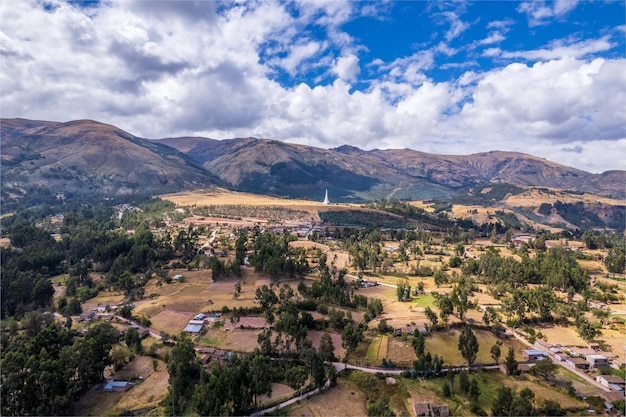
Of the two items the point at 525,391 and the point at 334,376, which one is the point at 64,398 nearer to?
the point at 334,376

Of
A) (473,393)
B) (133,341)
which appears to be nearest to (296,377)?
(473,393)

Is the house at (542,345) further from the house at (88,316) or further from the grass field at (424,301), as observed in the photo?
the house at (88,316)

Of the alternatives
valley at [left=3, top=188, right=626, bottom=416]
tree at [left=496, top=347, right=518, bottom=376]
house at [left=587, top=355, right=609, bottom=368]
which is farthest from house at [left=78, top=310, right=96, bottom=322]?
house at [left=587, top=355, right=609, bottom=368]

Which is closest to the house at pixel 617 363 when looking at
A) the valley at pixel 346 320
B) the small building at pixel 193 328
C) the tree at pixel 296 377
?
the valley at pixel 346 320

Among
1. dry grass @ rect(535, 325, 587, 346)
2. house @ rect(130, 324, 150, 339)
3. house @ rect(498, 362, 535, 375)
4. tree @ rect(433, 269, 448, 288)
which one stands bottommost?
house @ rect(130, 324, 150, 339)

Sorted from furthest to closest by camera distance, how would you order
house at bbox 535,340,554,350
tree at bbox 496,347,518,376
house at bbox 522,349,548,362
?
house at bbox 535,340,554,350, house at bbox 522,349,548,362, tree at bbox 496,347,518,376

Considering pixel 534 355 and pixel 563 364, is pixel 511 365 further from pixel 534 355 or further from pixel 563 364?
pixel 563 364

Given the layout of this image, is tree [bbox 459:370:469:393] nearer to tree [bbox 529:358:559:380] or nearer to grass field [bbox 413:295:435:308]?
tree [bbox 529:358:559:380]

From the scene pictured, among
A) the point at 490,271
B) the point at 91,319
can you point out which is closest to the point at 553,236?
the point at 490,271
